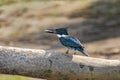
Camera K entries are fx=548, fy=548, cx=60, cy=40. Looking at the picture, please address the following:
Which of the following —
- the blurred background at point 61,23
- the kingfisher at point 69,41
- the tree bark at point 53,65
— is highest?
the blurred background at point 61,23

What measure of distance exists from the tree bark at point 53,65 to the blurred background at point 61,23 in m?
7.63

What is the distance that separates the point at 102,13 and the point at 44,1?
246 cm

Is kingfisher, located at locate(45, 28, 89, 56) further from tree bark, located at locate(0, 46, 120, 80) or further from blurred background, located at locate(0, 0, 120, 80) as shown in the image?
blurred background, located at locate(0, 0, 120, 80)

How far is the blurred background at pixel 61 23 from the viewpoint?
48.9 feet

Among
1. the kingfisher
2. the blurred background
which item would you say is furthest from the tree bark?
the blurred background

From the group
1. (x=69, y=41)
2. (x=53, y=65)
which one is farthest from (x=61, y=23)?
(x=53, y=65)

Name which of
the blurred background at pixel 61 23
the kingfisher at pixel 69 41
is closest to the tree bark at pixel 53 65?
the kingfisher at pixel 69 41

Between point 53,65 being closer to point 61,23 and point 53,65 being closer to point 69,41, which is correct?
point 69,41

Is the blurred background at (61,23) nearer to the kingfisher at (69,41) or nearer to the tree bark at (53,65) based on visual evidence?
the kingfisher at (69,41)

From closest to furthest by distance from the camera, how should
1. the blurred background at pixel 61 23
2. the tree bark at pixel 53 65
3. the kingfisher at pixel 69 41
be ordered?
1. the tree bark at pixel 53 65
2. the kingfisher at pixel 69 41
3. the blurred background at pixel 61 23

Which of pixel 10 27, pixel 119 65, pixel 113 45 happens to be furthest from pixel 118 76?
pixel 10 27

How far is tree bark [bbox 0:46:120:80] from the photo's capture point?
5645 millimetres

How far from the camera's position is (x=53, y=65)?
5707mm

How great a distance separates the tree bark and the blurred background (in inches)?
300
